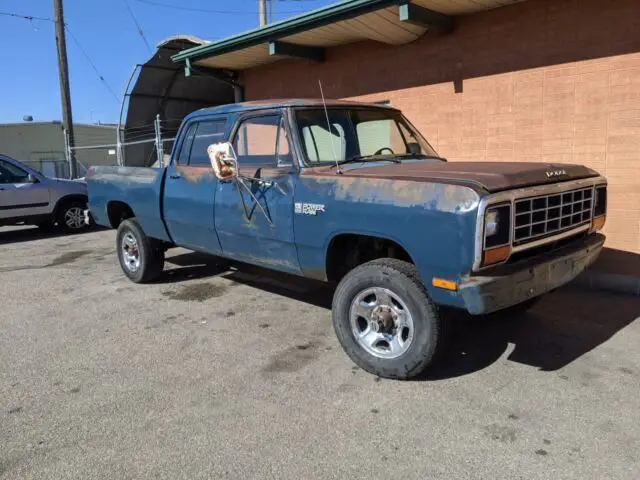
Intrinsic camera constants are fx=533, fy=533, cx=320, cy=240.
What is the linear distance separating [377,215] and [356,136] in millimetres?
1408

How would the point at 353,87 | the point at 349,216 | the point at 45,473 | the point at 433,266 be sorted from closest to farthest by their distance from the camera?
1. the point at 45,473
2. the point at 433,266
3. the point at 349,216
4. the point at 353,87

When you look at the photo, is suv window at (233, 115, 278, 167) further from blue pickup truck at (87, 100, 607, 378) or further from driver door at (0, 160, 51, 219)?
driver door at (0, 160, 51, 219)

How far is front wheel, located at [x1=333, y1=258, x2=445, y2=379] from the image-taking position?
11.6 feet

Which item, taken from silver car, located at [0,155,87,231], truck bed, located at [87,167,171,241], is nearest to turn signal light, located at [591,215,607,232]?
truck bed, located at [87,167,171,241]

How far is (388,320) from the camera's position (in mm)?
3812

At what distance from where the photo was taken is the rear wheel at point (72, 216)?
1112 cm

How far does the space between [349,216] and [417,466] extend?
67.9 inches

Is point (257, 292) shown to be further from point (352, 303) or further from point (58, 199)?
point (58, 199)

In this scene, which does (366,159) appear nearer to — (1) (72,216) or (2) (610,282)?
(2) (610,282)

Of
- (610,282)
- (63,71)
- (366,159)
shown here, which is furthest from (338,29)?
(63,71)

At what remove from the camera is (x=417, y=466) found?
9.28 feet

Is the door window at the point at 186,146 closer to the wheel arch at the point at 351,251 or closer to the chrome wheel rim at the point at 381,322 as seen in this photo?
the wheel arch at the point at 351,251

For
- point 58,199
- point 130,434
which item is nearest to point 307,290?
point 130,434

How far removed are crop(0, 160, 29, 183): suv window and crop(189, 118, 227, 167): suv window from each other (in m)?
6.77
